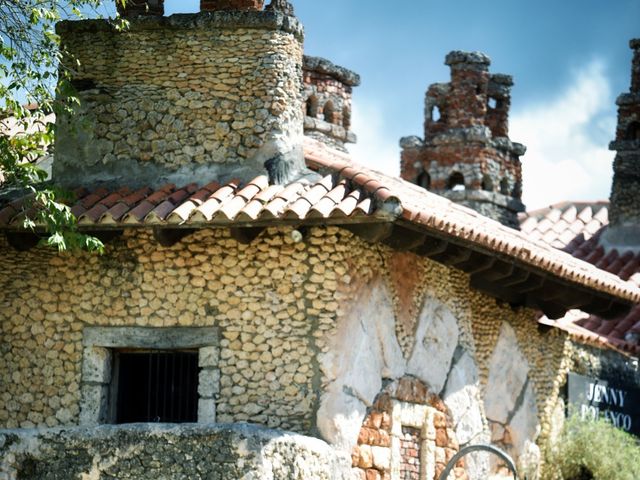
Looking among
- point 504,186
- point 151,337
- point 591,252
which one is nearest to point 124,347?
point 151,337

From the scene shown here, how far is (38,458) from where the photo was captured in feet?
35.8

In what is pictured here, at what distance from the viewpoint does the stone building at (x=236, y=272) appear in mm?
12008

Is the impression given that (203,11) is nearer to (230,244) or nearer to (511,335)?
(230,244)

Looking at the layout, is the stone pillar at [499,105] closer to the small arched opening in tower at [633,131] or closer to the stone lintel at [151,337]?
the small arched opening in tower at [633,131]

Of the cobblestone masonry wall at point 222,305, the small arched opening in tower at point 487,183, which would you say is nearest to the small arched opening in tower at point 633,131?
the small arched opening in tower at point 487,183

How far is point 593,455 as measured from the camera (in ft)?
51.4

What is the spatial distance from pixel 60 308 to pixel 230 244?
1720 millimetres

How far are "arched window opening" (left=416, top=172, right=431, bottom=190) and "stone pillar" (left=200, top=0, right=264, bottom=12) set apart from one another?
1092 centimetres

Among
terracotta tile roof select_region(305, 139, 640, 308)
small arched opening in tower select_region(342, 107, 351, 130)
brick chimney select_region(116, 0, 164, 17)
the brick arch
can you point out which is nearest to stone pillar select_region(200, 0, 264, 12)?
brick chimney select_region(116, 0, 164, 17)

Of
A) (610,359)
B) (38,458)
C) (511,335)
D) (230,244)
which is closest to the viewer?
(38,458)

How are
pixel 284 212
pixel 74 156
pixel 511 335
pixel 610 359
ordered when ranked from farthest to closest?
1. pixel 610 359
2. pixel 511 335
3. pixel 74 156
4. pixel 284 212

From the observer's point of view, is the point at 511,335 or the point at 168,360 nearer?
the point at 168,360

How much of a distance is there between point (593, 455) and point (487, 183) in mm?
8703

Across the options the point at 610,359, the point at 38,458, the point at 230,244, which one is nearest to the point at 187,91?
the point at 230,244
